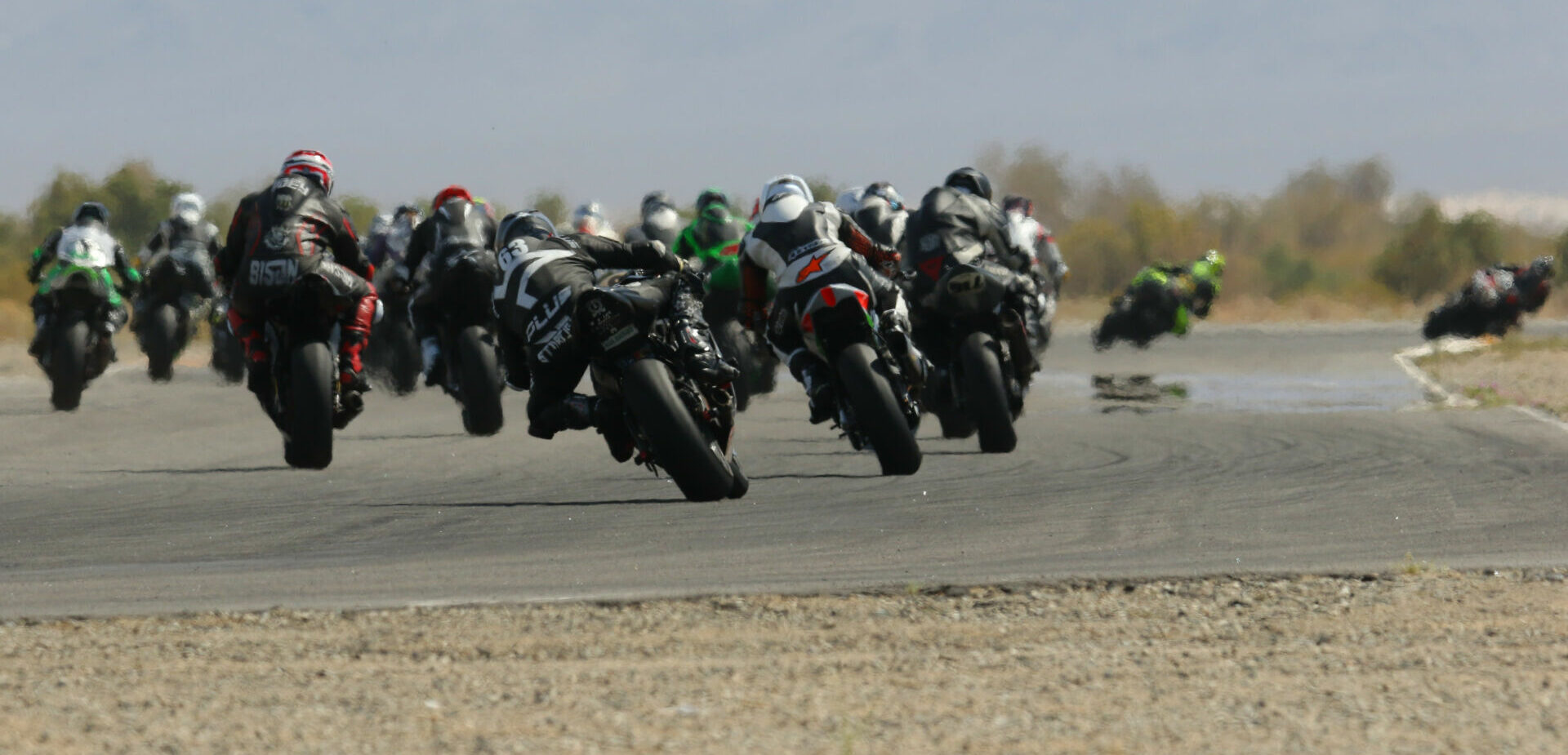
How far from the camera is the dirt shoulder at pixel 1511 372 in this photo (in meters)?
16.3

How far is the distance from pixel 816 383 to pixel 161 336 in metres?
10.5

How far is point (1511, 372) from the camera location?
69.2 ft

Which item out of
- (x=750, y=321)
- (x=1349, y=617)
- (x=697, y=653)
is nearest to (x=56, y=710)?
(x=697, y=653)

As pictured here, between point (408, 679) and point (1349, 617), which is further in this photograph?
point (1349, 617)

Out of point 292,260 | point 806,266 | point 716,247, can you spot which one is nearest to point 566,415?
point 806,266

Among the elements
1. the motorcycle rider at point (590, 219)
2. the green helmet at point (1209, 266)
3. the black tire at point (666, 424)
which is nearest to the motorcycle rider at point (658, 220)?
the motorcycle rider at point (590, 219)

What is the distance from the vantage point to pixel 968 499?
30.1 ft

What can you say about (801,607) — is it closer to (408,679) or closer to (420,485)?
(408,679)

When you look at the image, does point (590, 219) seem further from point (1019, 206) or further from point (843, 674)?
point (843, 674)

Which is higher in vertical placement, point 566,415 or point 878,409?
point 566,415

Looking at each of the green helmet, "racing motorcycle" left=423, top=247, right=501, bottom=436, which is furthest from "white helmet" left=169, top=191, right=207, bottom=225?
the green helmet

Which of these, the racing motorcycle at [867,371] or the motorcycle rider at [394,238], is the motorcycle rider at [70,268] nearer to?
the motorcycle rider at [394,238]

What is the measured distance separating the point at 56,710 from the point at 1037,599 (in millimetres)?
2889

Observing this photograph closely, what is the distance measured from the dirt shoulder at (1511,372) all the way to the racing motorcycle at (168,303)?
36.7 feet
